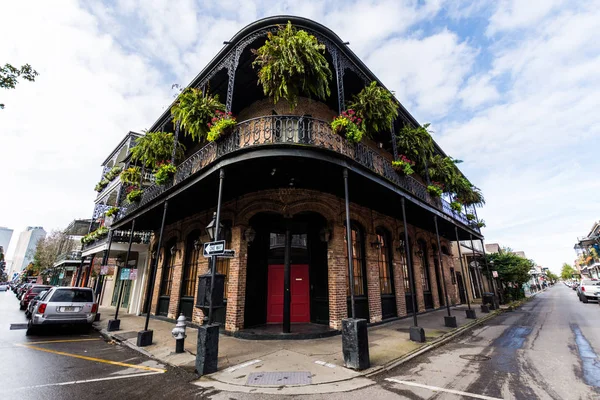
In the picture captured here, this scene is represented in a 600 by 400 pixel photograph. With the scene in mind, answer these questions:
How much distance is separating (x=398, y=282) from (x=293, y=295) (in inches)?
197

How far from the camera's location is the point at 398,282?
11.1 metres

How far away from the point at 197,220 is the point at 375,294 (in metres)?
7.88

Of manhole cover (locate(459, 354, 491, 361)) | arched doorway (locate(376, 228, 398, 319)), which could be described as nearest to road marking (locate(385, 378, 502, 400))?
manhole cover (locate(459, 354, 491, 361))

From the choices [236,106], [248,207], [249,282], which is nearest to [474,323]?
[249,282]

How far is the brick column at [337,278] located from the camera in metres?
7.95

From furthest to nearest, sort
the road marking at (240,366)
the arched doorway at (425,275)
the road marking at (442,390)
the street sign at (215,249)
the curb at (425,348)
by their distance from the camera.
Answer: the arched doorway at (425,275), the street sign at (215,249), the road marking at (240,366), the curb at (425,348), the road marking at (442,390)

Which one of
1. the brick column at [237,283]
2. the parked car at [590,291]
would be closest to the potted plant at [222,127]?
the brick column at [237,283]

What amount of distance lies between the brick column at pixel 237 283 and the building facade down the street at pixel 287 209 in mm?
32

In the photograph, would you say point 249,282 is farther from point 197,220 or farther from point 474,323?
point 474,323

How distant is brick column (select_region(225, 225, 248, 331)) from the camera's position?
796 centimetres

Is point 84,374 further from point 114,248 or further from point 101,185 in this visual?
point 101,185

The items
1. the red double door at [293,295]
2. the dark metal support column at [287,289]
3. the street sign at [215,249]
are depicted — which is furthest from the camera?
the red double door at [293,295]

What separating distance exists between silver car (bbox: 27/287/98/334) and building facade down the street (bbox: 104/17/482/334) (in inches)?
112

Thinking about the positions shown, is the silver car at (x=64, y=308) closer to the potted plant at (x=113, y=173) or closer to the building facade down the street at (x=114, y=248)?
the building facade down the street at (x=114, y=248)
